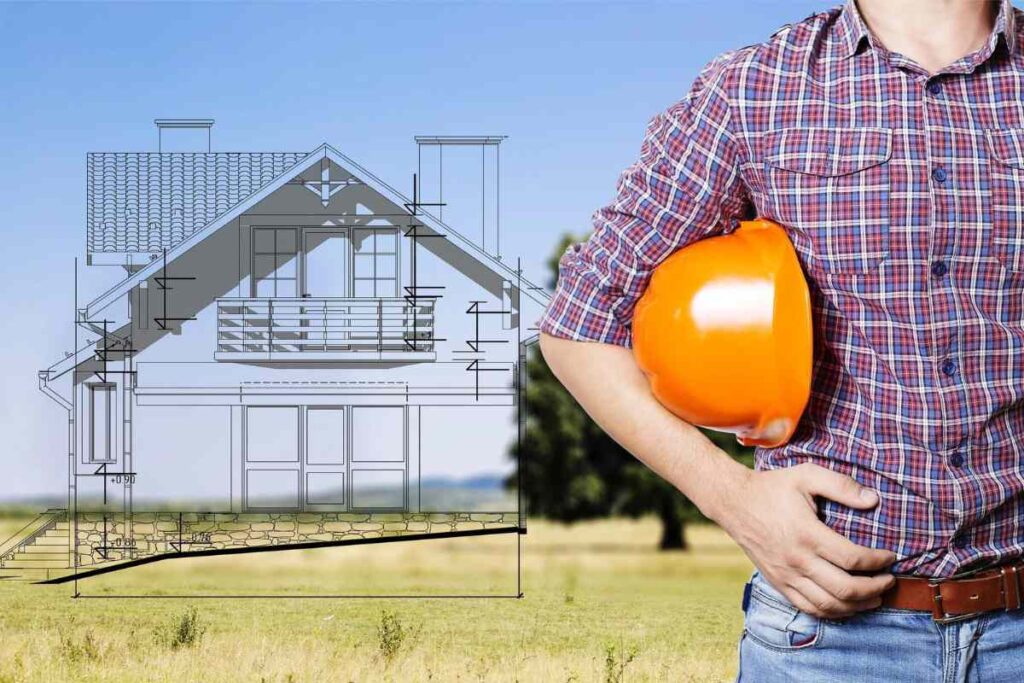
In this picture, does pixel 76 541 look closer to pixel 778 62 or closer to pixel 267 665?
pixel 267 665

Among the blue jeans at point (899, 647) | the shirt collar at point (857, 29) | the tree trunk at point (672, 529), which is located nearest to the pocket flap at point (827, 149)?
the shirt collar at point (857, 29)

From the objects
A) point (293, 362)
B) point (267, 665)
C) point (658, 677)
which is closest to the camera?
point (658, 677)

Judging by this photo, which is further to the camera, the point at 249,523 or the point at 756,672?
the point at 249,523

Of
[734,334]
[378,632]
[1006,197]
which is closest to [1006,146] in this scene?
[1006,197]

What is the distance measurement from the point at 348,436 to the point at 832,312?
8.41m

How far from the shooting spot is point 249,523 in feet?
35.6

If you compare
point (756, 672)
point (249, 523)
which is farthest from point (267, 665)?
point (756, 672)

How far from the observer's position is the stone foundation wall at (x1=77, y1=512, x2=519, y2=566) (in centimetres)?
1050

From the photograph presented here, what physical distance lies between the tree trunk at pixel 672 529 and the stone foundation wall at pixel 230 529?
184 inches

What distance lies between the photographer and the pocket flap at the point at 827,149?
1411 mm

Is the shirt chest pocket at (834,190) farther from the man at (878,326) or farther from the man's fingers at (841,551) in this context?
the man's fingers at (841,551)

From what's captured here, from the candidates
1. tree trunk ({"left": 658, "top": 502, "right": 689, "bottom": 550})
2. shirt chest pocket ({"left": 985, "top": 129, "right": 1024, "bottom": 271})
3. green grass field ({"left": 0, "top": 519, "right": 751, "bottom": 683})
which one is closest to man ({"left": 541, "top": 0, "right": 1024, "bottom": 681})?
shirt chest pocket ({"left": 985, "top": 129, "right": 1024, "bottom": 271})

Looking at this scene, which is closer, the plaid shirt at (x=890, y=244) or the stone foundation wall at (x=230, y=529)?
the plaid shirt at (x=890, y=244)

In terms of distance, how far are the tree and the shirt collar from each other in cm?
1267
